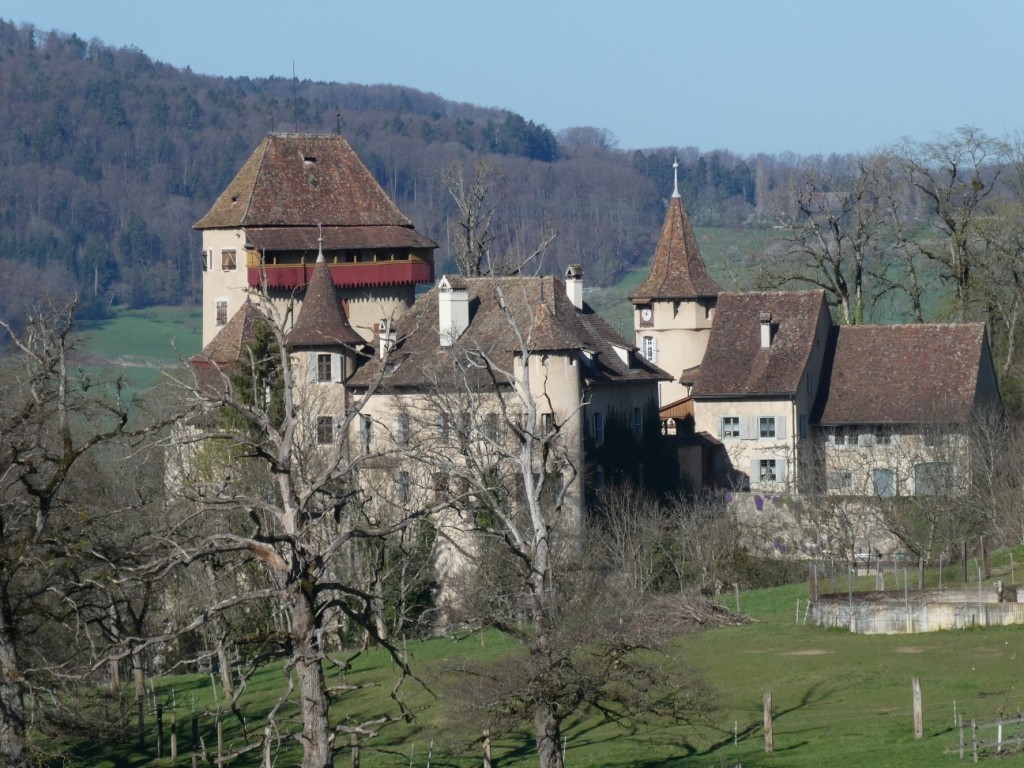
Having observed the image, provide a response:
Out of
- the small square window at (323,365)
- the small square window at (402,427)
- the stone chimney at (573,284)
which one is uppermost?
the stone chimney at (573,284)

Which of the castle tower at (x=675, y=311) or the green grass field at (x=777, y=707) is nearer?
the green grass field at (x=777, y=707)

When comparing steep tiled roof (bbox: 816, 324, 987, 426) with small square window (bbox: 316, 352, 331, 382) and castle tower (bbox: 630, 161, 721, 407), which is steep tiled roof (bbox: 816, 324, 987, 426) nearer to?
castle tower (bbox: 630, 161, 721, 407)

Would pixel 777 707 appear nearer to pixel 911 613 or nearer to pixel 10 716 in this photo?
pixel 911 613

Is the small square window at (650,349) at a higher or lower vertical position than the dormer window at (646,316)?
lower

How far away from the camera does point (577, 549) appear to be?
49781 millimetres

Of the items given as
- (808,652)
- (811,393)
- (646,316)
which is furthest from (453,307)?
(808,652)

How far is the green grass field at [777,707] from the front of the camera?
29.3 m

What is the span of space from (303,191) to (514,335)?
49.4ft

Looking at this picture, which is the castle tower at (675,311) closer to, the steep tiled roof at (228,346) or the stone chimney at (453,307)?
the stone chimney at (453,307)

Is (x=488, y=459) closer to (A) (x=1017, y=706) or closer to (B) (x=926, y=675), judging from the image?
(B) (x=926, y=675)

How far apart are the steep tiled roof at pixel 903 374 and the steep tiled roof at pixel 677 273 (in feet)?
19.6

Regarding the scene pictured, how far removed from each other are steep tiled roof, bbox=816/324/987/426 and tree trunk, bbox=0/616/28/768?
3805cm

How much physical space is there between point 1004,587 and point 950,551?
385 inches

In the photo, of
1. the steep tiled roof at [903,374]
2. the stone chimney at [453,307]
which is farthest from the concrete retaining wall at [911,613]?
the steep tiled roof at [903,374]
